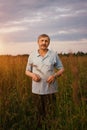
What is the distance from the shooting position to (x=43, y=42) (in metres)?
4.04

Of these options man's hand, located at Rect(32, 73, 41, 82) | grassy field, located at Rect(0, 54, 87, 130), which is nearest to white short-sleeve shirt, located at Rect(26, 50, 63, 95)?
man's hand, located at Rect(32, 73, 41, 82)

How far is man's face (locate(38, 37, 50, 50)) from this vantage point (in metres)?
4.04

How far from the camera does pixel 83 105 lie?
3.86 metres

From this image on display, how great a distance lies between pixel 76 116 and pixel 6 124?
99 cm

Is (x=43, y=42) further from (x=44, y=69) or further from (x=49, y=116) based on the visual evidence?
(x=49, y=116)

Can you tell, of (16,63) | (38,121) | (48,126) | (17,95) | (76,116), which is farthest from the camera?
(16,63)

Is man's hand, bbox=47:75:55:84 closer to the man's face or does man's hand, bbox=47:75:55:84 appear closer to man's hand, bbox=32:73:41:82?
man's hand, bbox=32:73:41:82

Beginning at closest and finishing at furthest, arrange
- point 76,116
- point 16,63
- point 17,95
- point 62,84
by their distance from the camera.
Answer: point 76,116
point 17,95
point 62,84
point 16,63

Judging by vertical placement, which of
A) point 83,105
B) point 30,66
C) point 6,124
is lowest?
point 6,124

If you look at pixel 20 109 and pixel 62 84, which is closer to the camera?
pixel 20 109

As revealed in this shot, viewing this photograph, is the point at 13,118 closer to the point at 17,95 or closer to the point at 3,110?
the point at 3,110

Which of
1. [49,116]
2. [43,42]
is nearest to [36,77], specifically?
[43,42]

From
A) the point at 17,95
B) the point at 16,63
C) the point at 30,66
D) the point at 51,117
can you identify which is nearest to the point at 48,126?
the point at 51,117

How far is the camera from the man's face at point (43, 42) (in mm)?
4035
